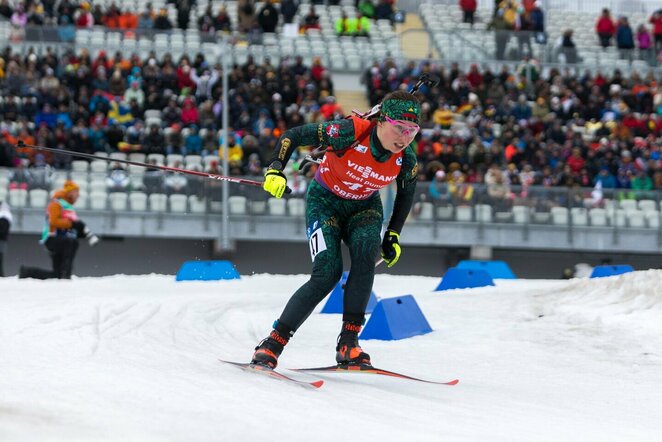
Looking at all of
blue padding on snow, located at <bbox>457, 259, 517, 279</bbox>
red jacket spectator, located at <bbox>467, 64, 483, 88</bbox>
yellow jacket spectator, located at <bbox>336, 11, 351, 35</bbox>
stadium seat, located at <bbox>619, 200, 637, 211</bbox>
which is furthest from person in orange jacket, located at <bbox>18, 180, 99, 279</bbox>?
yellow jacket spectator, located at <bbox>336, 11, 351, 35</bbox>

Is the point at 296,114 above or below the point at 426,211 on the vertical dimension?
above

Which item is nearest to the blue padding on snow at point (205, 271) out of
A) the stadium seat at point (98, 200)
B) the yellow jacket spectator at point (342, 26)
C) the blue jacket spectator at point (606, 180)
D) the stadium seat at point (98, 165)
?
the stadium seat at point (98, 200)

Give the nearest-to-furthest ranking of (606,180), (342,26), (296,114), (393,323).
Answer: (393,323) → (606,180) → (296,114) → (342,26)

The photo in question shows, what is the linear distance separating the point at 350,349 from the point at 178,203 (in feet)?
47.2

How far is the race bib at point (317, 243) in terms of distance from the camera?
7.38 meters

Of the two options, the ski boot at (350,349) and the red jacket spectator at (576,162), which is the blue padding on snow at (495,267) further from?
the ski boot at (350,349)

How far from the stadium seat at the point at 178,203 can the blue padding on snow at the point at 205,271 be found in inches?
175

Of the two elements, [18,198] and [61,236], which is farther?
[18,198]

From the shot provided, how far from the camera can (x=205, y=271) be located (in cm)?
1683

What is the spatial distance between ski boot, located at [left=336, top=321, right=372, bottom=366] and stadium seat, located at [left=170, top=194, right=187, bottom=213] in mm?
14115

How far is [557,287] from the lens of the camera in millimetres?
12992

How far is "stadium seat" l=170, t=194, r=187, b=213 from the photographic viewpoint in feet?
70.1

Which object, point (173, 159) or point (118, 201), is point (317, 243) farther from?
point (173, 159)

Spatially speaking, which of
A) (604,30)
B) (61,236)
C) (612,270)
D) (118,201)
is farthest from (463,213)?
(604,30)
